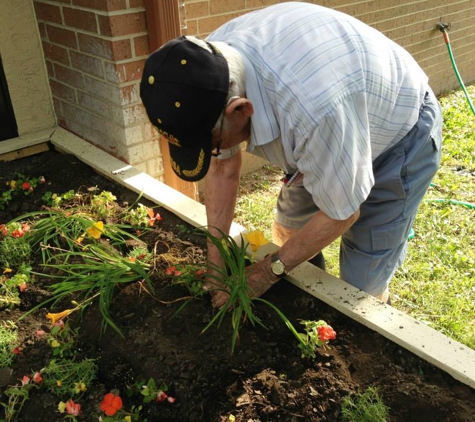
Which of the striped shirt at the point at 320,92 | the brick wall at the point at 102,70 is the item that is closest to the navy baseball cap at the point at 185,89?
the striped shirt at the point at 320,92

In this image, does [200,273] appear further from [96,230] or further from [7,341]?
[7,341]

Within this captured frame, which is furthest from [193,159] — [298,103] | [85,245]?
[85,245]

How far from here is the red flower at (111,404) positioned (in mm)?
1702

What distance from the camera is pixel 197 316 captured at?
2.12 meters

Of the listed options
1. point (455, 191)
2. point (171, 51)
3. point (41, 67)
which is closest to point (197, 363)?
point (171, 51)

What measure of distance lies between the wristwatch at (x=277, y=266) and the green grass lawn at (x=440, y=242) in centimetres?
128

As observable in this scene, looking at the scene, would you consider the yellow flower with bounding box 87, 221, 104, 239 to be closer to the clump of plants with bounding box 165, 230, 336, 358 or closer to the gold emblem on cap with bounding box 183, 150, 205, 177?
the clump of plants with bounding box 165, 230, 336, 358

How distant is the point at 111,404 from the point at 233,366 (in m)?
0.44

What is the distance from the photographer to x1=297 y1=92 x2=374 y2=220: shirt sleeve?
5.27ft

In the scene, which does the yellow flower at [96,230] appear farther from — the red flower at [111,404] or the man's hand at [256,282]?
the red flower at [111,404]

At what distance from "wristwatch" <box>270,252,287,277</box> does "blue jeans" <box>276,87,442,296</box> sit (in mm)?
522

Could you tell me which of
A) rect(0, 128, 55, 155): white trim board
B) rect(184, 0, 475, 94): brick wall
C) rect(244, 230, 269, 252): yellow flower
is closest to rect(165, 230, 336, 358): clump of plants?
rect(244, 230, 269, 252): yellow flower

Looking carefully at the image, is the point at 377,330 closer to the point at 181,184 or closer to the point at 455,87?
the point at 181,184

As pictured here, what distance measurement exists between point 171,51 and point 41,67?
232cm
